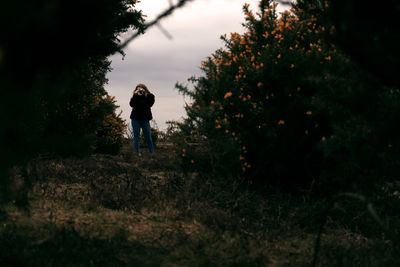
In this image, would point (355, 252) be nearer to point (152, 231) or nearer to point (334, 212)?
point (334, 212)

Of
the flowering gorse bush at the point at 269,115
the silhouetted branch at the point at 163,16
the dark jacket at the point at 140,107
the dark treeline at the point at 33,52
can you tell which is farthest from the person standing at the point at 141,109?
the dark treeline at the point at 33,52

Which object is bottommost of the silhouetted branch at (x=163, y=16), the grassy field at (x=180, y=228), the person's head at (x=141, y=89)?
the grassy field at (x=180, y=228)

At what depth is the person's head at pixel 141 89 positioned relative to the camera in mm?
11260

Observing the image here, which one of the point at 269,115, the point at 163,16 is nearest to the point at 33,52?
the point at 163,16

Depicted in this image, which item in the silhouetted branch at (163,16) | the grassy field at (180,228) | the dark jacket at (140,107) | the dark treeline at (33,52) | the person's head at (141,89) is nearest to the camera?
the dark treeline at (33,52)

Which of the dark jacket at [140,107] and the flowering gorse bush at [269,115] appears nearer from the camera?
the flowering gorse bush at [269,115]

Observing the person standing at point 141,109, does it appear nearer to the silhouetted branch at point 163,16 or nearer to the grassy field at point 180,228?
the grassy field at point 180,228

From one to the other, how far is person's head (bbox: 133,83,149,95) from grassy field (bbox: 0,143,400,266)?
466 centimetres

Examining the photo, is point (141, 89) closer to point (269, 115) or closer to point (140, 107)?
point (140, 107)

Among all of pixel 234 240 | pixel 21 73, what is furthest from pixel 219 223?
pixel 21 73

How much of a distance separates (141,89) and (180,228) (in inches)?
287

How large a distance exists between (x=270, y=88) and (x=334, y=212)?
2319 millimetres

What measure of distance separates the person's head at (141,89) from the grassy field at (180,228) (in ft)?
15.3

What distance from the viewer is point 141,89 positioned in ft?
37.2
